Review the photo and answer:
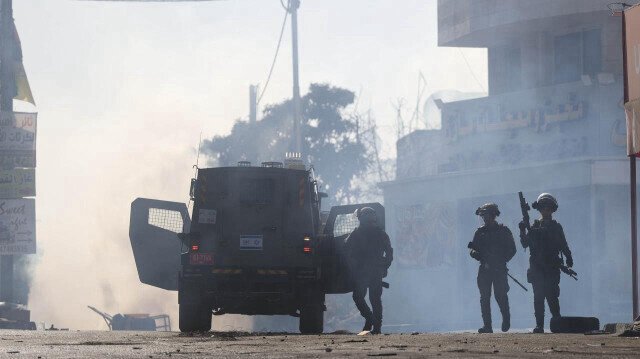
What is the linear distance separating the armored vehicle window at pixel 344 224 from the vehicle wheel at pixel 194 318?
2.00m

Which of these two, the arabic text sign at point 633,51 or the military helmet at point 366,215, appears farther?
the arabic text sign at point 633,51

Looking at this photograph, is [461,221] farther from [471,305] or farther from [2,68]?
[2,68]

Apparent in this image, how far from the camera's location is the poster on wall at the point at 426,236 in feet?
162

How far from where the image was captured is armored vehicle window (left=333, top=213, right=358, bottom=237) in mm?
17844

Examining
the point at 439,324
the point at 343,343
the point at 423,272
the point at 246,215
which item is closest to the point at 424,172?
the point at 423,272

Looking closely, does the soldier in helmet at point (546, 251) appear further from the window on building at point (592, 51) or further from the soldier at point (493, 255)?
the window on building at point (592, 51)

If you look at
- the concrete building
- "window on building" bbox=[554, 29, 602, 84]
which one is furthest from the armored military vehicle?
"window on building" bbox=[554, 29, 602, 84]

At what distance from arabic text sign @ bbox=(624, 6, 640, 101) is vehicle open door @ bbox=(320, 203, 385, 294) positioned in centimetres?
427

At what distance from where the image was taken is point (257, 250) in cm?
1716

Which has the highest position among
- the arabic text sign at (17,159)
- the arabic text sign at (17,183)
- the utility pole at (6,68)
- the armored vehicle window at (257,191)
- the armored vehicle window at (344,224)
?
the utility pole at (6,68)

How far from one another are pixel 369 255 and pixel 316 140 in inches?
1819

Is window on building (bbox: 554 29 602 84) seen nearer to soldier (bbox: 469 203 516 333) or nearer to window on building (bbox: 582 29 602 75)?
window on building (bbox: 582 29 602 75)

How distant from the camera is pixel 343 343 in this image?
12.4 m

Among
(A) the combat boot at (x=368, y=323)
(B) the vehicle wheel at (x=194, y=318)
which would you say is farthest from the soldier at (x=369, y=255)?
(B) the vehicle wheel at (x=194, y=318)
